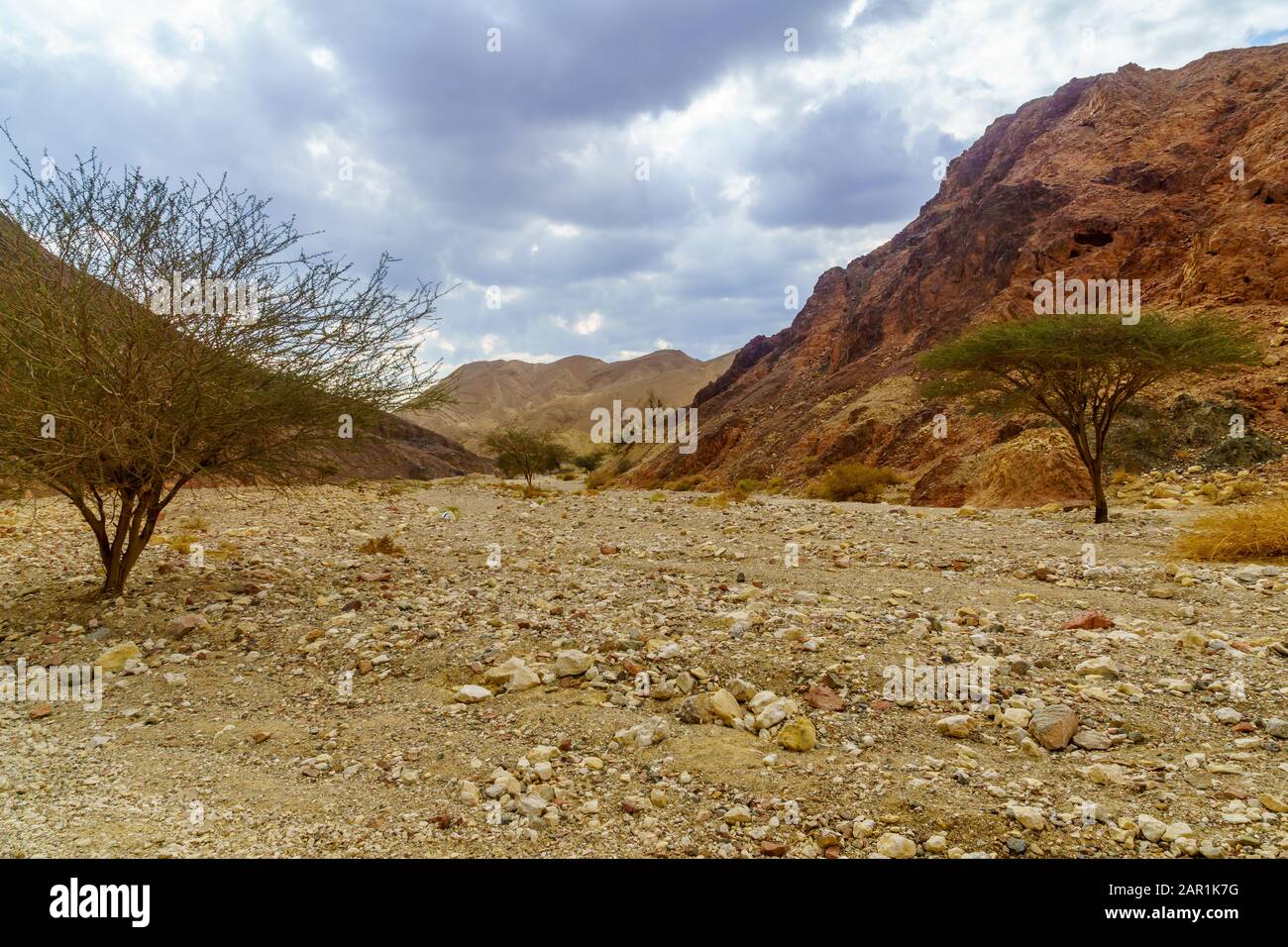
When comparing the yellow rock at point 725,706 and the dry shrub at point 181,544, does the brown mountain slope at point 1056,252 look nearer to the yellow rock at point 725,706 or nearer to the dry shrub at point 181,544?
the yellow rock at point 725,706

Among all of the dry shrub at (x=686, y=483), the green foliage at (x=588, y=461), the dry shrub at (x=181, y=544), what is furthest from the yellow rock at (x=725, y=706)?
the green foliage at (x=588, y=461)

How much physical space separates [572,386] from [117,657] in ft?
561

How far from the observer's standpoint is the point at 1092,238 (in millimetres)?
31109

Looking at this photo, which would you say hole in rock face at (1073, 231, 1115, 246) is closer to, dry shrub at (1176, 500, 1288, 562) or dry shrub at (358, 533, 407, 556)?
dry shrub at (1176, 500, 1288, 562)

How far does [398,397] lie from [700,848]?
657 cm

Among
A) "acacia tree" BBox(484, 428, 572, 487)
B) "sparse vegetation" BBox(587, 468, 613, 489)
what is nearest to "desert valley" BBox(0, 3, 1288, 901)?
"acacia tree" BBox(484, 428, 572, 487)

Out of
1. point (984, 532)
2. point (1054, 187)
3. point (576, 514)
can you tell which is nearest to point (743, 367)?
point (1054, 187)

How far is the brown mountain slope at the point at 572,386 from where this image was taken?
129375 millimetres

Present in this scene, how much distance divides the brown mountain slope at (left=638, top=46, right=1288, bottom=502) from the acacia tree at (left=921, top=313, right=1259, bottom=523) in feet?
14.1

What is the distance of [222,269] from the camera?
679cm

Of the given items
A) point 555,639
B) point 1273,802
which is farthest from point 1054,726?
point 555,639

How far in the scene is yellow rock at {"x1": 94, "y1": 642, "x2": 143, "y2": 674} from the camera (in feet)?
17.2

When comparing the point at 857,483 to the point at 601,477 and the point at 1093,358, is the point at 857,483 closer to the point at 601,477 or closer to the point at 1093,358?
the point at 1093,358

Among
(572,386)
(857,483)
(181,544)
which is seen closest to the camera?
(181,544)
